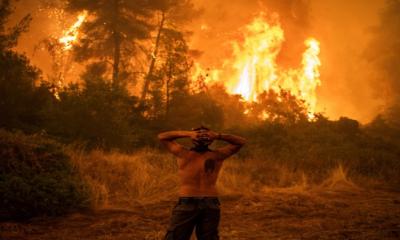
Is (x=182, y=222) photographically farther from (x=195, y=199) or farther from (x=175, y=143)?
(x=175, y=143)

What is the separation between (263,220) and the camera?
25.2 feet

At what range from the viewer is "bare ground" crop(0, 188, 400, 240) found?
633 cm

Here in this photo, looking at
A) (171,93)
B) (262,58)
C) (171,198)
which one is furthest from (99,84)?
(262,58)

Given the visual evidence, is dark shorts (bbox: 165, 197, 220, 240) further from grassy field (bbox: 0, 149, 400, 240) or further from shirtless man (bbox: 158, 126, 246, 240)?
grassy field (bbox: 0, 149, 400, 240)

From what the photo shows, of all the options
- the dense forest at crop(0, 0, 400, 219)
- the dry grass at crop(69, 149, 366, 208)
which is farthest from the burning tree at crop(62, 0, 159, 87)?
the dry grass at crop(69, 149, 366, 208)

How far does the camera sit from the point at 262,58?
4497cm

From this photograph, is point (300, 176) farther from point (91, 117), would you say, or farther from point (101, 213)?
point (91, 117)

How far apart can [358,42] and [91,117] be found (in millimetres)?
70088

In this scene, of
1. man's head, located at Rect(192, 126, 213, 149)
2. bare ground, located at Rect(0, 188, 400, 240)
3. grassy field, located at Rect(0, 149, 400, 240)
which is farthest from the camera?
grassy field, located at Rect(0, 149, 400, 240)

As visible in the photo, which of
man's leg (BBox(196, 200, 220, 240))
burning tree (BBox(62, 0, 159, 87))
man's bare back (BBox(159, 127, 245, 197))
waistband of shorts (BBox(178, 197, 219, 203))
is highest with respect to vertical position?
burning tree (BBox(62, 0, 159, 87))

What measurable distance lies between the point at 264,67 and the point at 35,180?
39.1 meters

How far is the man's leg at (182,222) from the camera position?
13.2 feet

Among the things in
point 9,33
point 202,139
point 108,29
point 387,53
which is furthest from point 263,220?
point 387,53

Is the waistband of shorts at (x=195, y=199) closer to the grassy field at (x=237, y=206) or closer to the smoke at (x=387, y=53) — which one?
the grassy field at (x=237, y=206)
